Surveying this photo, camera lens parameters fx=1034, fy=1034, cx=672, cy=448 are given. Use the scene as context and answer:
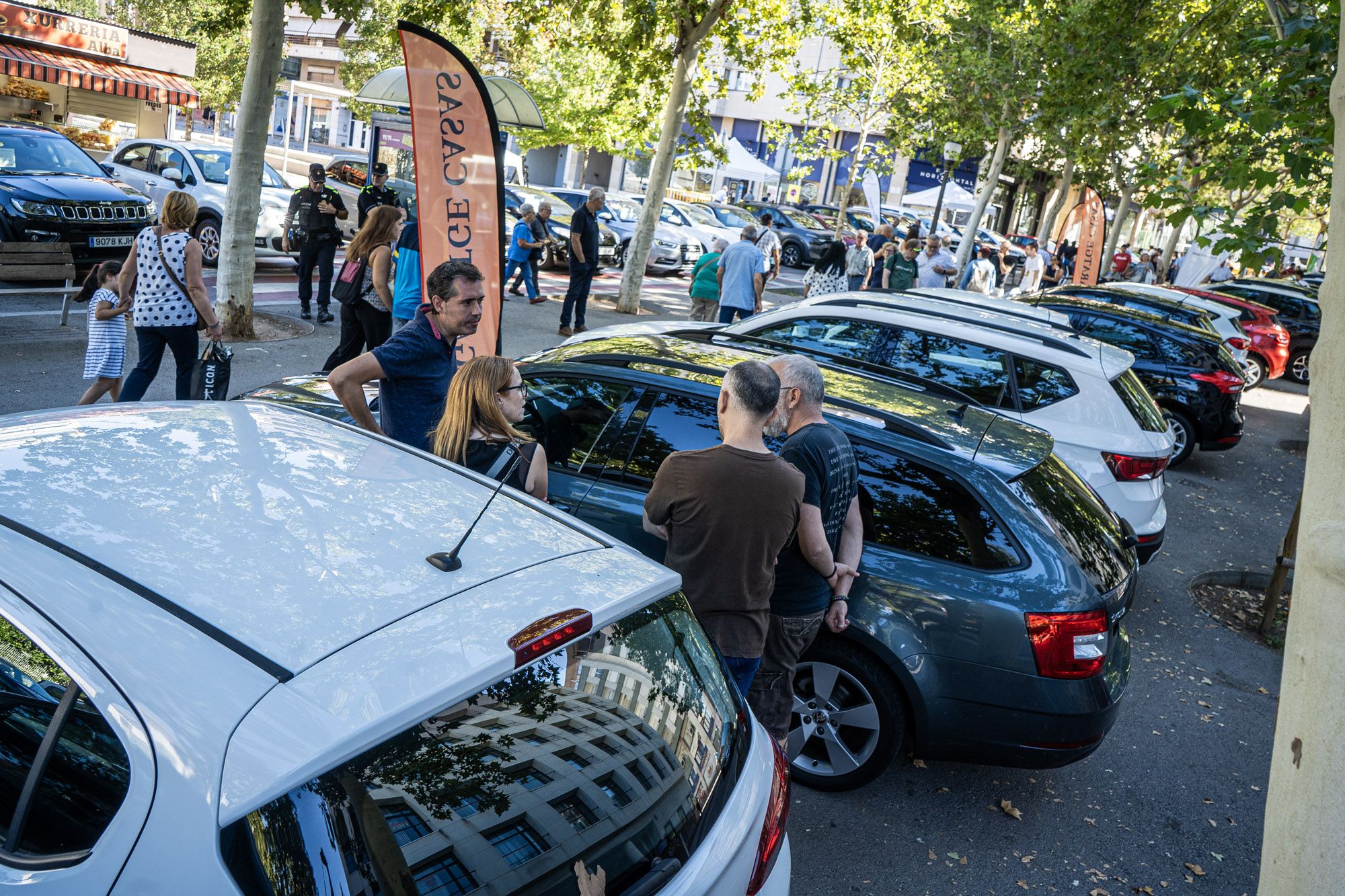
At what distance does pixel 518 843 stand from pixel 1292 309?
24895mm

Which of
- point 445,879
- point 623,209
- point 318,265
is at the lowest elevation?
point 318,265

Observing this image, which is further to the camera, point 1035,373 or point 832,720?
point 1035,373

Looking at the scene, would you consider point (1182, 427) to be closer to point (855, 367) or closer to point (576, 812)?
point (855, 367)

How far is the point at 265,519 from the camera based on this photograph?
7.42ft

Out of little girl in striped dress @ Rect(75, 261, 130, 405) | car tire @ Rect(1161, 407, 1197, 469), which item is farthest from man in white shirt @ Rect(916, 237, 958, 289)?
little girl in striped dress @ Rect(75, 261, 130, 405)

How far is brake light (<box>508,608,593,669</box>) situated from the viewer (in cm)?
196

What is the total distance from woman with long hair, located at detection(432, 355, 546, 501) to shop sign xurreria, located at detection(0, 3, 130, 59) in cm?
2573

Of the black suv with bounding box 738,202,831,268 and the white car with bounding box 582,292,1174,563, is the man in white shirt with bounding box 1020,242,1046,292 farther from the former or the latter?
the white car with bounding box 582,292,1174,563

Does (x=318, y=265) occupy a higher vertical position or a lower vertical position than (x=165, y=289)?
lower

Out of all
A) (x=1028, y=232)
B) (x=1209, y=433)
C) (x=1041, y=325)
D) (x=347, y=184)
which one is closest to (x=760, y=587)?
(x=1041, y=325)

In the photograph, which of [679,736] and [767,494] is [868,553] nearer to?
[767,494]

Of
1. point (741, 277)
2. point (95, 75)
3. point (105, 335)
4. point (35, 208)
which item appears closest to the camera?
point (105, 335)

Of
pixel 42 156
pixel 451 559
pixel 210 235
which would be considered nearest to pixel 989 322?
pixel 451 559

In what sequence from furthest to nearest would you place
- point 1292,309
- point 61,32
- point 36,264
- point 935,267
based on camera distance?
1. point 61,32
2. point 1292,309
3. point 935,267
4. point 36,264
